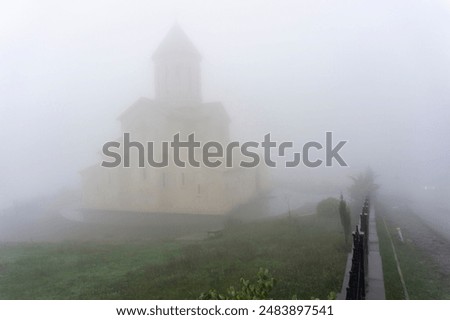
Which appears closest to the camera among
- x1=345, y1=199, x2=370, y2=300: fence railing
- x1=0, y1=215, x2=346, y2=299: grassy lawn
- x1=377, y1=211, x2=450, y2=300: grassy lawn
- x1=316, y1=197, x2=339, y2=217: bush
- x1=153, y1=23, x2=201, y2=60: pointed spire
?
x1=345, y1=199, x2=370, y2=300: fence railing

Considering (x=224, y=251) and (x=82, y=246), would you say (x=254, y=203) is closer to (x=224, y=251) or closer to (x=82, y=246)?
(x=224, y=251)

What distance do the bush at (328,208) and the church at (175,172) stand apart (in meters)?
1.28

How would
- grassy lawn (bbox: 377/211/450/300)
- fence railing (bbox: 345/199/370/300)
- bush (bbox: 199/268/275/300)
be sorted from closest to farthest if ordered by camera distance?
bush (bbox: 199/268/275/300) → fence railing (bbox: 345/199/370/300) → grassy lawn (bbox: 377/211/450/300)

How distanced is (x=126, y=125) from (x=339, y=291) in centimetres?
382

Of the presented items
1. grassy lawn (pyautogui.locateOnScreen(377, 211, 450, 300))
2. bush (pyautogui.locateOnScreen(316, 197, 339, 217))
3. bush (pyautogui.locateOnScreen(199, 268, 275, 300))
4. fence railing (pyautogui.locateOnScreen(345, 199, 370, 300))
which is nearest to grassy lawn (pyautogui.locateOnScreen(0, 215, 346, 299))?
bush (pyautogui.locateOnScreen(316, 197, 339, 217))

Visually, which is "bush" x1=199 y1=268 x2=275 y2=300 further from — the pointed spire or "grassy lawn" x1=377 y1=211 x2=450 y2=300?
the pointed spire

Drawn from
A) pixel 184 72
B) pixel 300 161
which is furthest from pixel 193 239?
pixel 184 72

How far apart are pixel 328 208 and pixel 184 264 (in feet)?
8.78

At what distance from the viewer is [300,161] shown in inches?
191

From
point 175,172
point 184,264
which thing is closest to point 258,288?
point 184,264

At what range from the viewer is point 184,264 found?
4.50 m

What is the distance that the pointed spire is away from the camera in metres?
4.91

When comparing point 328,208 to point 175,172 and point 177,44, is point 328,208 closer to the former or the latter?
point 175,172

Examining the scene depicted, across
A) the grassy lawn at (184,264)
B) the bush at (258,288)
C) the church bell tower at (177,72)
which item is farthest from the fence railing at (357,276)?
the church bell tower at (177,72)
